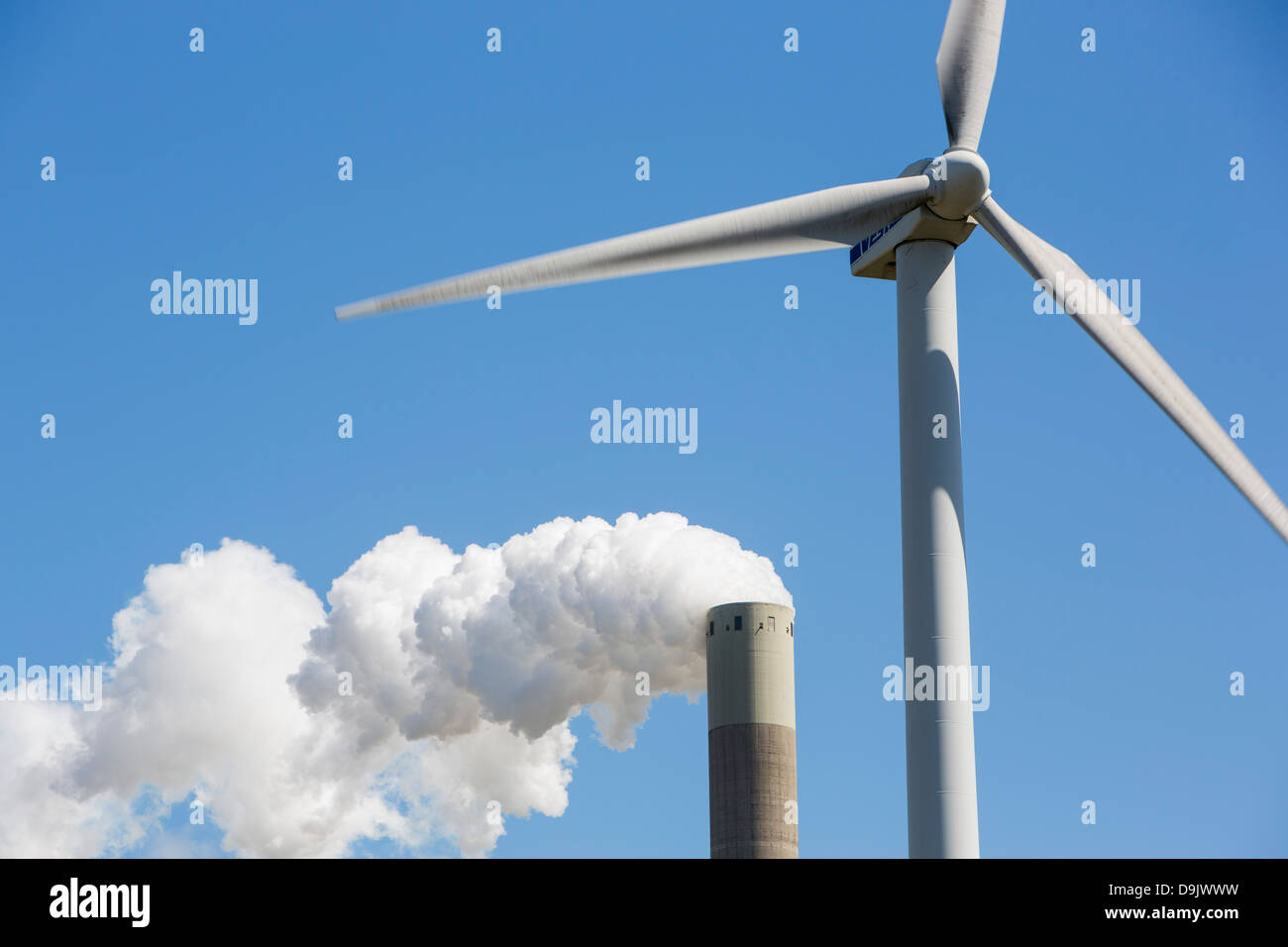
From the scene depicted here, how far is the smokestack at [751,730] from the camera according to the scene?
77312 millimetres

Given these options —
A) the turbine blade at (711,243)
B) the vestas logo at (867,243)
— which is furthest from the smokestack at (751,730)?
the turbine blade at (711,243)

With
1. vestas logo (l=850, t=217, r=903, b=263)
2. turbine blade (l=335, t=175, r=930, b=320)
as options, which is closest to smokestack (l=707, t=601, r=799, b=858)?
vestas logo (l=850, t=217, r=903, b=263)

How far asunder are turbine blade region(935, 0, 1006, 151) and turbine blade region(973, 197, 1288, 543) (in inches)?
82.7

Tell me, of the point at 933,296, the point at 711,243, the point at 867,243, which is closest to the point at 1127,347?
the point at 933,296

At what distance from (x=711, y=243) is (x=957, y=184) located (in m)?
5.83

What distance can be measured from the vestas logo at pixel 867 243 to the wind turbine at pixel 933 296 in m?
0.04

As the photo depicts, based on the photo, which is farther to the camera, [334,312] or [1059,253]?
[1059,253]

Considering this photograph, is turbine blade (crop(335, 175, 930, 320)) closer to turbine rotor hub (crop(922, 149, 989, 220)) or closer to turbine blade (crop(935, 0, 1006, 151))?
turbine rotor hub (crop(922, 149, 989, 220))
